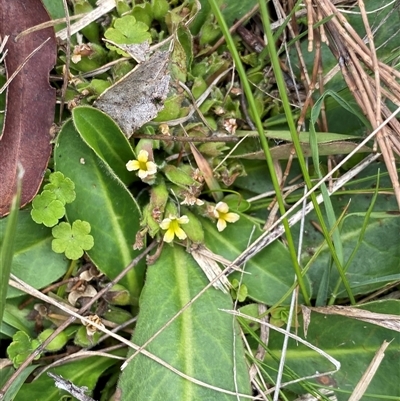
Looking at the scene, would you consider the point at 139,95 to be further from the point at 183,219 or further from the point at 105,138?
the point at 183,219

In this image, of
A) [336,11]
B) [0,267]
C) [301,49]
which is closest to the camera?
[0,267]

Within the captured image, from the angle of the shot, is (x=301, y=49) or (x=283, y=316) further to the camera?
(x=301, y=49)

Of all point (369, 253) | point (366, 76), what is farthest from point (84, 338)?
point (366, 76)

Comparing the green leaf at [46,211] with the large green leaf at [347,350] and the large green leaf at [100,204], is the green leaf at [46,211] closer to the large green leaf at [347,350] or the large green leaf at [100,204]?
the large green leaf at [100,204]

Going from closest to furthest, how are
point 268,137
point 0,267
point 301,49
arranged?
point 0,267
point 268,137
point 301,49

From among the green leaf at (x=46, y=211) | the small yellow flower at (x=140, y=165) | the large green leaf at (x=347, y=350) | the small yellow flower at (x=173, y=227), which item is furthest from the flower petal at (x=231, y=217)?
the green leaf at (x=46, y=211)

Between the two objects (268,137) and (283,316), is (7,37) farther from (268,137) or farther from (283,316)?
(283,316)

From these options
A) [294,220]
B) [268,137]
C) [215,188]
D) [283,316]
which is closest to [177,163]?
[215,188]
